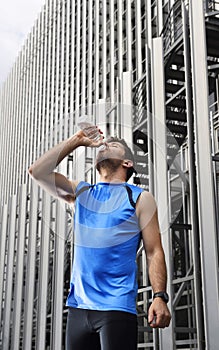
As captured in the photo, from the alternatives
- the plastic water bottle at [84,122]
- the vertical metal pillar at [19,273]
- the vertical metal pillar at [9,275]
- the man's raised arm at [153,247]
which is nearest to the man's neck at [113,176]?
the man's raised arm at [153,247]

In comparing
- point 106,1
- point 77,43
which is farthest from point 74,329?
point 77,43

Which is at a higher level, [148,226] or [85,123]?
[85,123]

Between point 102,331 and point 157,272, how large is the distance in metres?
0.43

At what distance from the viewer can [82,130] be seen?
133 inches

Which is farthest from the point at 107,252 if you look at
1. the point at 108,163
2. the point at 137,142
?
the point at 137,142

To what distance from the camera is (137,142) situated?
11.5 metres

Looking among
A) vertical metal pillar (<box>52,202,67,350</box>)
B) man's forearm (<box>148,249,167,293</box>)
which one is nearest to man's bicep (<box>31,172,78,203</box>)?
man's forearm (<box>148,249,167,293</box>)

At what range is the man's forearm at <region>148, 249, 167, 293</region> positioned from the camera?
310 centimetres

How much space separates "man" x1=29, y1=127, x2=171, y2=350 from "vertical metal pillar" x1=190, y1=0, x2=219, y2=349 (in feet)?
15.3

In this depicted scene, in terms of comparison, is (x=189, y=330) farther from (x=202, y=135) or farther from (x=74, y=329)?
(x=74, y=329)

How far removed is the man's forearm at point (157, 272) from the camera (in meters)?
3.10

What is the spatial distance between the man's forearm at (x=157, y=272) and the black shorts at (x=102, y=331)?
0.68ft

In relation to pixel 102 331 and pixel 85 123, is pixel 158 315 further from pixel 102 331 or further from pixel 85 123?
pixel 85 123

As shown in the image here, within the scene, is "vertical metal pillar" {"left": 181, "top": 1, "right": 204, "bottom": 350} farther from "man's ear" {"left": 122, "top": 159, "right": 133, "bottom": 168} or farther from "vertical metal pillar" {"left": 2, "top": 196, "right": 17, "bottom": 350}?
"vertical metal pillar" {"left": 2, "top": 196, "right": 17, "bottom": 350}
